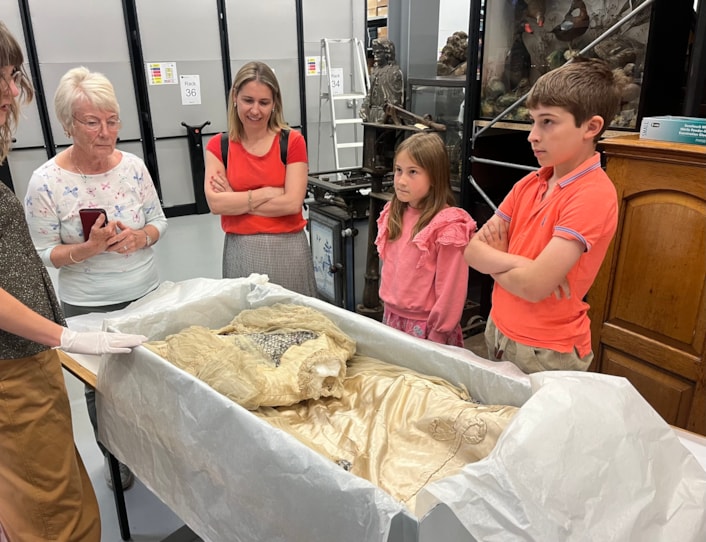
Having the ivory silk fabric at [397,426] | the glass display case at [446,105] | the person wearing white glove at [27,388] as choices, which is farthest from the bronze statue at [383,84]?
the person wearing white glove at [27,388]

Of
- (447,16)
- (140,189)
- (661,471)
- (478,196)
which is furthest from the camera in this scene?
(447,16)

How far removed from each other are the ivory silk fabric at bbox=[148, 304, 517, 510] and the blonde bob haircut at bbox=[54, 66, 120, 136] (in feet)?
2.28

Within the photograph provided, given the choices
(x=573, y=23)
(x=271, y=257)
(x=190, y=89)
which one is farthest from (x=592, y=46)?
(x=190, y=89)

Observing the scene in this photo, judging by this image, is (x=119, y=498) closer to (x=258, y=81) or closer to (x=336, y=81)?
(x=258, y=81)

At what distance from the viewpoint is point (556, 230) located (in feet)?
4.04

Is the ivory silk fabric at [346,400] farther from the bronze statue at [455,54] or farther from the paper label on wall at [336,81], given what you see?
the paper label on wall at [336,81]

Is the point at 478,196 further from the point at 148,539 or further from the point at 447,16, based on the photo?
the point at 148,539

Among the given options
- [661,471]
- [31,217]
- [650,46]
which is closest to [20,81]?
[31,217]

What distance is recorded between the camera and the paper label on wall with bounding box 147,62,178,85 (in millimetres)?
5234

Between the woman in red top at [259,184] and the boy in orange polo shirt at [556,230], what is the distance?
785mm

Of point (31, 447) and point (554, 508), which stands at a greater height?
point (554, 508)

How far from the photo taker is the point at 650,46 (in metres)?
1.89

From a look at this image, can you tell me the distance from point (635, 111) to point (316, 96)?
464 cm

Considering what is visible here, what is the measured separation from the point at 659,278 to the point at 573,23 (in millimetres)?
1137
